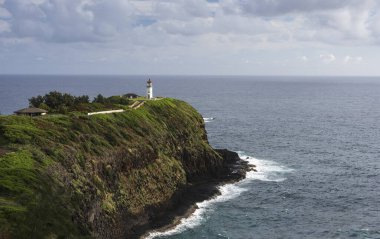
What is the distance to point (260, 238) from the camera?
56125mm

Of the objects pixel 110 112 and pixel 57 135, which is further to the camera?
pixel 110 112

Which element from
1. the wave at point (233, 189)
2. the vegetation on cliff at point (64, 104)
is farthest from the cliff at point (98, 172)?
the vegetation on cliff at point (64, 104)

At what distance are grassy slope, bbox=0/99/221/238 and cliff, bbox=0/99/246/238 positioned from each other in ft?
0.32

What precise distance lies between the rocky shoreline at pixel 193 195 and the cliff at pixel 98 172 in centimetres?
29

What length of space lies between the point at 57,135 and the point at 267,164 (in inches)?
2052

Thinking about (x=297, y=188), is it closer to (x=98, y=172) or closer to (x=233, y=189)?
(x=233, y=189)

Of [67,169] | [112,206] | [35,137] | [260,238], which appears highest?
[35,137]

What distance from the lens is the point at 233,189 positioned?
251 ft

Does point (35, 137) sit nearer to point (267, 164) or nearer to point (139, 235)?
point (139, 235)

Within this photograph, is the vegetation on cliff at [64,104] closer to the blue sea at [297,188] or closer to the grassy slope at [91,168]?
the grassy slope at [91,168]

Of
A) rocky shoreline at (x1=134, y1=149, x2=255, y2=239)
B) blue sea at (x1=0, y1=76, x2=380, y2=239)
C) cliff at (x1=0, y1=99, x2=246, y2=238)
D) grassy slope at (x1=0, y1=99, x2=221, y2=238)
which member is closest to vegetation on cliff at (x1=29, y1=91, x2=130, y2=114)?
cliff at (x1=0, y1=99, x2=246, y2=238)

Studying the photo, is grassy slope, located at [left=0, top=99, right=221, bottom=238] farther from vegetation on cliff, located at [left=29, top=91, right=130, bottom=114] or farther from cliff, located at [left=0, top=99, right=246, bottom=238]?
vegetation on cliff, located at [left=29, top=91, right=130, bottom=114]

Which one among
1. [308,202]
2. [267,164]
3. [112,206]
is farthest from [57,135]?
[267,164]

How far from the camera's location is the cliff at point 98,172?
127 ft
